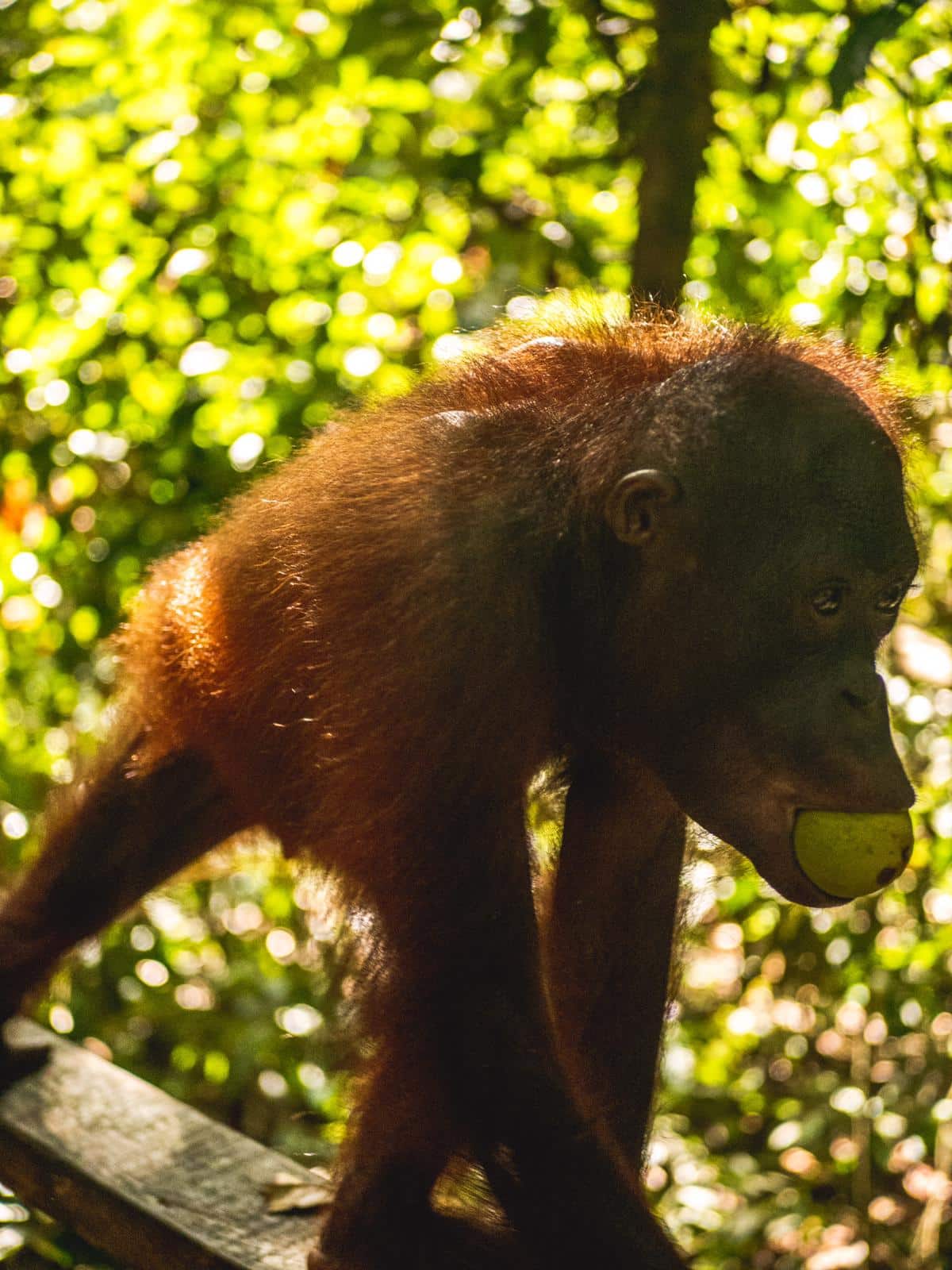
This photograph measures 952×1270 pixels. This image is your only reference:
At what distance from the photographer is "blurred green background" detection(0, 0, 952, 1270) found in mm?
2631

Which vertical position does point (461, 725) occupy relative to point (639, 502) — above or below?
below

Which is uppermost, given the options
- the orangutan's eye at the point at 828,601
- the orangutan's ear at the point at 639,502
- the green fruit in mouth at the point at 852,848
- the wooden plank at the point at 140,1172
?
the orangutan's ear at the point at 639,502

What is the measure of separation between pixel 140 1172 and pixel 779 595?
1.19 meters

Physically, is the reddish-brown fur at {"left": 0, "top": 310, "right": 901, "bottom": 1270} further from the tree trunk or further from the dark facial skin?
the tree trunk

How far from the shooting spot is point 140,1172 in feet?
6.64

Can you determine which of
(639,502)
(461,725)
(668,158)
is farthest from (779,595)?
(668,158)

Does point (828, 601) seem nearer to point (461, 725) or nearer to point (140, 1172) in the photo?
point (461, 725)

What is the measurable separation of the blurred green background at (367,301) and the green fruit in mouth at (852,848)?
1027 millimetres

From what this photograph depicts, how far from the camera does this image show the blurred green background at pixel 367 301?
2.63 metres

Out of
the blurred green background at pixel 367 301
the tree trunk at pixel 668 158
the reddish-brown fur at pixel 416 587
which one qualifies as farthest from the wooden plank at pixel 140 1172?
the tree trunk at pixel 668 158

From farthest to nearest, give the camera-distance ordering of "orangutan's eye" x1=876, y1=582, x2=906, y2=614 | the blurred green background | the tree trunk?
1. the blurred green background
2. the tree trunk
3. "orangutan's eye" x1=876, y1=582, x2=906, y2=614

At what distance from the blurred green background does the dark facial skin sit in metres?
0.97

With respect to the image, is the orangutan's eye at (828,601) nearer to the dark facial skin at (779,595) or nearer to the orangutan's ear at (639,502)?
the dark facial skin at (779,595)

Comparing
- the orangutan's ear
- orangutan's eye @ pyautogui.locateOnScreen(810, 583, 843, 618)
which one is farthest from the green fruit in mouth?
the orangutan's ear
